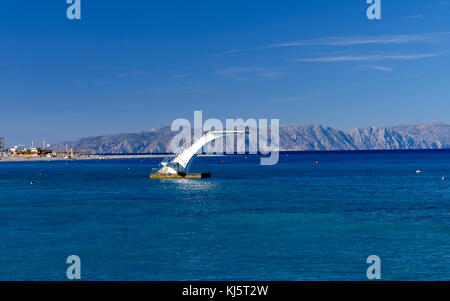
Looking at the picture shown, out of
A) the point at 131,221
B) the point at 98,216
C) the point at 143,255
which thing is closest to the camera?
the point at 143,255

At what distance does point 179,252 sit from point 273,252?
20.2ft

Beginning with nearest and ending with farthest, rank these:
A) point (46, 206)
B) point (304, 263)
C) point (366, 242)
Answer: point (304, 263), point (366, 242), point (46, 206)

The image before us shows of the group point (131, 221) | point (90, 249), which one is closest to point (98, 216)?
point (131, 221)

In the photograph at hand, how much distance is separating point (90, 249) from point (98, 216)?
60.0ft

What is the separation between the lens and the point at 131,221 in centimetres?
4603

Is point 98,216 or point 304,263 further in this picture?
point 98,216

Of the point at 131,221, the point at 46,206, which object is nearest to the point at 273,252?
the point at 131,221

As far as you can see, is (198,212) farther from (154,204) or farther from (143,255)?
(143,255)

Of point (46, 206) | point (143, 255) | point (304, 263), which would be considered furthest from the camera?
point (46, 206)

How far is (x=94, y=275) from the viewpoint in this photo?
84.3 ft

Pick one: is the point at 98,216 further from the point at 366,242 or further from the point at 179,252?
the point at 366,242

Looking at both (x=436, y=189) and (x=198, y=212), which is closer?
(x=198, y=212)
